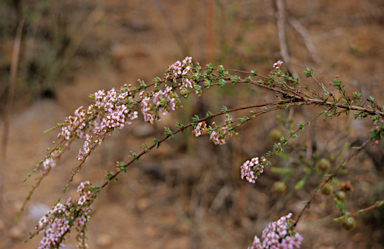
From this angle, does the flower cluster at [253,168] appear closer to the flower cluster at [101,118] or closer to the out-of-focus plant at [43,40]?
the flower cluster at [101,118]

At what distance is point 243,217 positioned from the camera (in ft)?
7.25

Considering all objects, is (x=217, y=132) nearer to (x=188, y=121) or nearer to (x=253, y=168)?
(x=253, y=168)

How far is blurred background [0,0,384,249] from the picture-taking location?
Result: 204 centimetres

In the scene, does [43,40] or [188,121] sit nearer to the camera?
[188,121]

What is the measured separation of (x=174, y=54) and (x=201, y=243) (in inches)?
71.6

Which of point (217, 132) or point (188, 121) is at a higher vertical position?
point (188, 121)

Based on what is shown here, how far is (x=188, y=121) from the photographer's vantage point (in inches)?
91.5

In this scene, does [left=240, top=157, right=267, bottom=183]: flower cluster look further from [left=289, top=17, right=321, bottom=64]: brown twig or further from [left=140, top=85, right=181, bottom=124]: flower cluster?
[left=289, top=17, right=321, bottom=64]: brown twig

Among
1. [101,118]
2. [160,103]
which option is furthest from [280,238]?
[101,118]

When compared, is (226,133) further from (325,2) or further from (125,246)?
(325,2)

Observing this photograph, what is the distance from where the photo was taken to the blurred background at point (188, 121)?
80.4 inches

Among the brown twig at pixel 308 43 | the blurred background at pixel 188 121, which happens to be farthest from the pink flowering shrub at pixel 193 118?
the brown twig at pixel 308 43

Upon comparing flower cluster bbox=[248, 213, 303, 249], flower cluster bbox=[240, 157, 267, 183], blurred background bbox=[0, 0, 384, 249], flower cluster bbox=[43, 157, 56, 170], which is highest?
blurred background bbox=[0, 0, 384, 249]

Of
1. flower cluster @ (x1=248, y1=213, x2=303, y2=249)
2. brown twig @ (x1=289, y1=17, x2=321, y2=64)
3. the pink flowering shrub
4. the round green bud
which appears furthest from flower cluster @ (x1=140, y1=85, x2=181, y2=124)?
brown twig @ (x1=289, y1=17, x2=321, y2=64)
